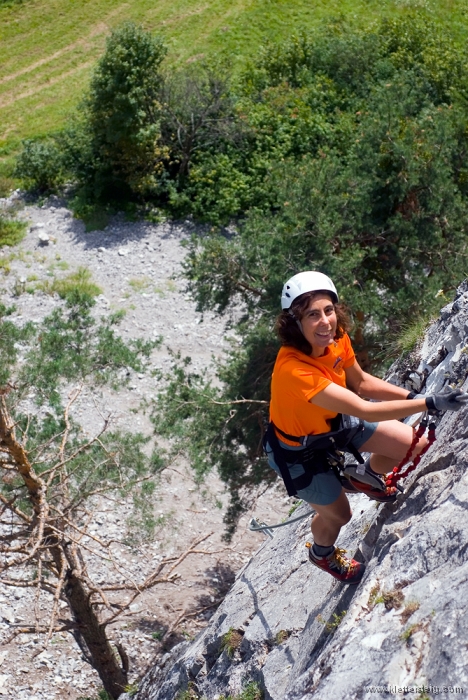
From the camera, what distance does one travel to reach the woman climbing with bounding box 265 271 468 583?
435 cm

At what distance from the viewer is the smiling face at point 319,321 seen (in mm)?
4543

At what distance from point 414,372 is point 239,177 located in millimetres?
18821

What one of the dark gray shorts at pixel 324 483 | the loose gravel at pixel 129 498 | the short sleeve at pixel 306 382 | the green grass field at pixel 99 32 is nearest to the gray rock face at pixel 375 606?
the dark gray shorts at pixel 324 483

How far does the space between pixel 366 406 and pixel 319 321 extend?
605 millimetres

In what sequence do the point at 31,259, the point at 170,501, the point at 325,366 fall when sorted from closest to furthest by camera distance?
the point at 325,366 < the point at 170,501 < the point at 31,259

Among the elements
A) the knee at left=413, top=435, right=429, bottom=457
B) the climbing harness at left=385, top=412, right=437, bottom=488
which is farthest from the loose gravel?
the knee at left=413, top=435, right=429, bottom=457

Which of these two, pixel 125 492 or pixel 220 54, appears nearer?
pixel 125 492

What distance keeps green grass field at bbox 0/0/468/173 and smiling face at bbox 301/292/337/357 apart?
985 inches

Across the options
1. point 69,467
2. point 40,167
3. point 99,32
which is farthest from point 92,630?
point 99,32

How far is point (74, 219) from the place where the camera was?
24.7 meters

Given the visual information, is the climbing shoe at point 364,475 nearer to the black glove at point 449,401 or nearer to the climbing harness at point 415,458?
the climbing harness at point 415,458

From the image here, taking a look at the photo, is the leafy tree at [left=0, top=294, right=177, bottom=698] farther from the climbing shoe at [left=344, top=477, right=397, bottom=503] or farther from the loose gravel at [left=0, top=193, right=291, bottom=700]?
the climbing shoe at [left=344, top=477, right=397, bottom=503]

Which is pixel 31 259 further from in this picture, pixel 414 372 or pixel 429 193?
pixel 414 372

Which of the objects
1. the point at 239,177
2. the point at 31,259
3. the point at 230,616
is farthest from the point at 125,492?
the point at 239,177
